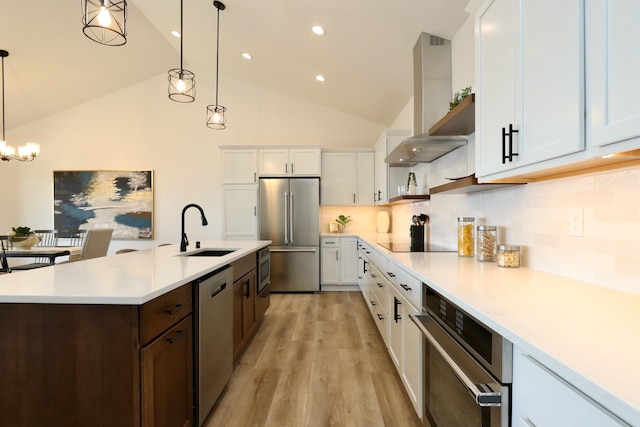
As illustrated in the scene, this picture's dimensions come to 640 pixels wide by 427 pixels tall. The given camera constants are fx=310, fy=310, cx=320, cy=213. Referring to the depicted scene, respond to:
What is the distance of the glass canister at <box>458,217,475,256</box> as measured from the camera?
2207mm

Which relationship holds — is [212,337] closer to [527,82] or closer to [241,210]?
[527,82]

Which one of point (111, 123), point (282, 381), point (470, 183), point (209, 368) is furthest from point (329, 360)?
point (111, 123)

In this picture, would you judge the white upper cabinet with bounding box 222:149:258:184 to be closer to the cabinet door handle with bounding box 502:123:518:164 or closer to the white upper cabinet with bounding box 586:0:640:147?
the cabinet door handle with bounding box 502:123:518:164

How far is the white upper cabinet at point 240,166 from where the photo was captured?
16.4ft

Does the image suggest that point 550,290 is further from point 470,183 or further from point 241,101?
point 241,101

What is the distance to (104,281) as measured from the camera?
147cm

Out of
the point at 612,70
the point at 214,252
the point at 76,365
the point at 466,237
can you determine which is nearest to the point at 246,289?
the point at 214,252

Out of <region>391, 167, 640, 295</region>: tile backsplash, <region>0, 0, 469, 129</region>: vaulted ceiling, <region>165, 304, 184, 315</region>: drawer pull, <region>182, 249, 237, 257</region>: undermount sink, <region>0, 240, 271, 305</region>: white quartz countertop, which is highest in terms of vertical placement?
<region>0, 0, 469, 129</region>: vaulted ceiling

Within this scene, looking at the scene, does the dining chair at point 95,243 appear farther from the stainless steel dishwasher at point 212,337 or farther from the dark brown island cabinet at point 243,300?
the stainless steel dishwasher at point 212,337

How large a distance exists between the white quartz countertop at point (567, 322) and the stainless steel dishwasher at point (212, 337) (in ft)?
3.93

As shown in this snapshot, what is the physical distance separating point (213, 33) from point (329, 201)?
294 centimetres

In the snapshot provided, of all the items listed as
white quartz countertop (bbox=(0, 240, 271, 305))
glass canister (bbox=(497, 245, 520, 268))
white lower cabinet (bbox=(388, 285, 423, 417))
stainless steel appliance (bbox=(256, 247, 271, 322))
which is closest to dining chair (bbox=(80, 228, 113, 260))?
white quartz countertop (bbox=(0, 240, 271, 305))

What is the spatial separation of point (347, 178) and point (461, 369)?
4.27 metres

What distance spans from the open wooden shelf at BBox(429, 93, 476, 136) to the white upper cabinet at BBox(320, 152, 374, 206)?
2820 millimetres
